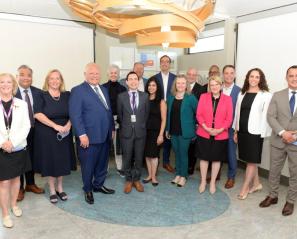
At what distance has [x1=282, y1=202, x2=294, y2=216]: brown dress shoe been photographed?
3.14 meters

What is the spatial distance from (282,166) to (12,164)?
109 inches

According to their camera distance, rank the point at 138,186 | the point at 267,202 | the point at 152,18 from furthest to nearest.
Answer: the point at 138,186, the point at 267,202, the point at 152,18

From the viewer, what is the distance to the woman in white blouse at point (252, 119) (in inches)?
133

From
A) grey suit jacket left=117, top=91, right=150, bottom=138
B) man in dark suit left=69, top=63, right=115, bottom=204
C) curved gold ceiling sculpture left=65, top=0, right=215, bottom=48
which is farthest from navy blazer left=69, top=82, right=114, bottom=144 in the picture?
curved gold ceiling sculpture left=65, top=0, right=215, bottom=48

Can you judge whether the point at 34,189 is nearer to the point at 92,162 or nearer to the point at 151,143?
the point at 92,162

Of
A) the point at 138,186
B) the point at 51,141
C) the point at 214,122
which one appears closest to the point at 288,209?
the point at 214,122

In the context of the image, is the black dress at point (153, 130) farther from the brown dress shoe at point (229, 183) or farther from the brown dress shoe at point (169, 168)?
the brown dress shoe at point (229, 183)

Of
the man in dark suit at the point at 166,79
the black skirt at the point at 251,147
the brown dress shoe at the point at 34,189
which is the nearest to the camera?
the black skirt at the point at 251,147

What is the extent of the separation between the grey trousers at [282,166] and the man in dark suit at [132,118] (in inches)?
59.6

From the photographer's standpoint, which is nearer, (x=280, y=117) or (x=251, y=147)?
(x=280, y=117)

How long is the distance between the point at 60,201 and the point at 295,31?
143 inches

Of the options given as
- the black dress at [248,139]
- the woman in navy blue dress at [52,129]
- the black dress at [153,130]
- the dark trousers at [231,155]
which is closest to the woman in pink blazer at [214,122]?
the black dress at [248,139]

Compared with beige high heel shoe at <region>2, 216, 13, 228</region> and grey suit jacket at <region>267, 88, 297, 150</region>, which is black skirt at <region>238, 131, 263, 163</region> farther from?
beige high heel shoe at <region>2, 216, 13, 228</region>

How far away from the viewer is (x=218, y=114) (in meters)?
3.54
